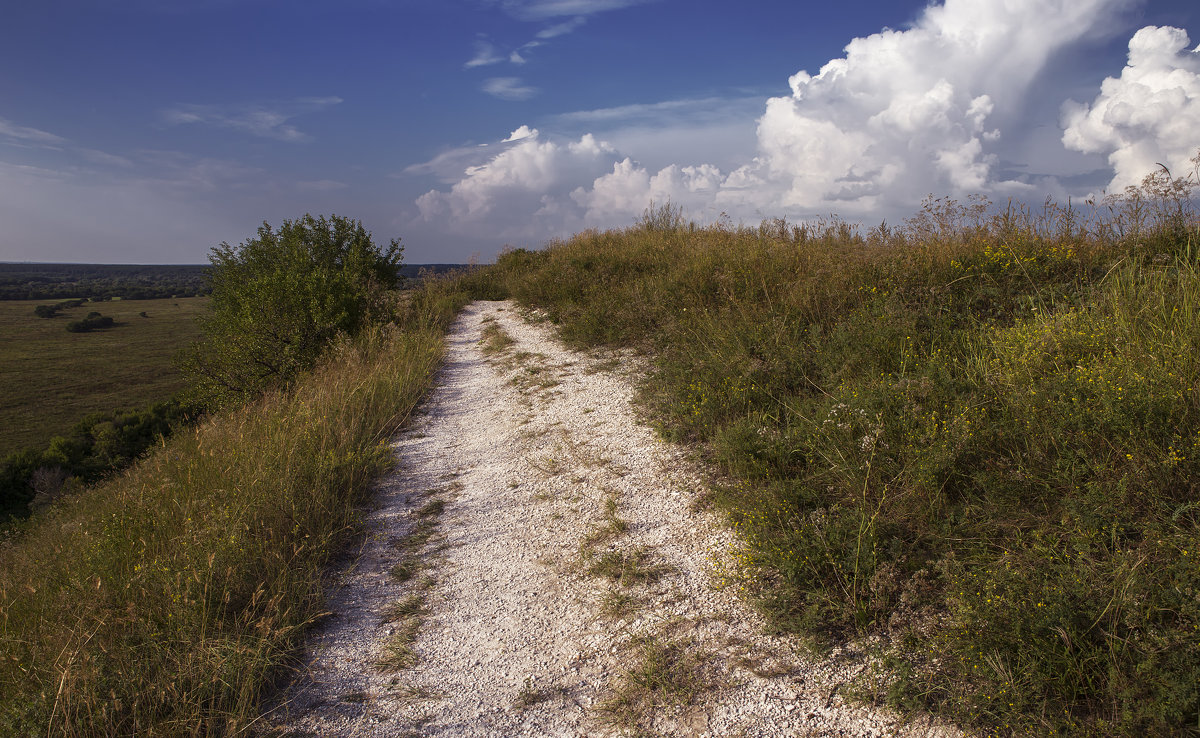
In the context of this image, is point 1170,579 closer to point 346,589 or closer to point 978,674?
point 978,674

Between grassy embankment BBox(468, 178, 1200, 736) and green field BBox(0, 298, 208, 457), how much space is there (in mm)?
16461

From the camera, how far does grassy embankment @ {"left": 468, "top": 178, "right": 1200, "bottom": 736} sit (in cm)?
218

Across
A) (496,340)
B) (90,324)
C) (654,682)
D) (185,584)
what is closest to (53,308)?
(90,324)

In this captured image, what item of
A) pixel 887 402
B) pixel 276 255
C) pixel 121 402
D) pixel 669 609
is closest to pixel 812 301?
A: pixel 887 402

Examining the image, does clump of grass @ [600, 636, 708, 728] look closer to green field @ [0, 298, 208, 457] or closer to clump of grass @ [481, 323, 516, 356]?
clump of grass @ [481, 323, 516, 356]

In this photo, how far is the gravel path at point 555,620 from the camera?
2496mm

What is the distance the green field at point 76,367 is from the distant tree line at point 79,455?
2319mm

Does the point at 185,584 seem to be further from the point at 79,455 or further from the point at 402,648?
the point at 79,455

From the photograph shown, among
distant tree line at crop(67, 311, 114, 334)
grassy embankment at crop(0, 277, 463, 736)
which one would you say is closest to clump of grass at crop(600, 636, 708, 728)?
grassy embankment at crop(0, 277, 463, 736)

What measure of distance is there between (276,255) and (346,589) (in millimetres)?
13369

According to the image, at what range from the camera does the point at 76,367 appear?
1254 inches

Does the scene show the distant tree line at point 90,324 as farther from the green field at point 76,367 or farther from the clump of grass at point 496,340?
the clump of grass at point 496,340

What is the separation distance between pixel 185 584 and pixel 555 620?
214 centimetres

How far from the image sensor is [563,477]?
15.9ft
